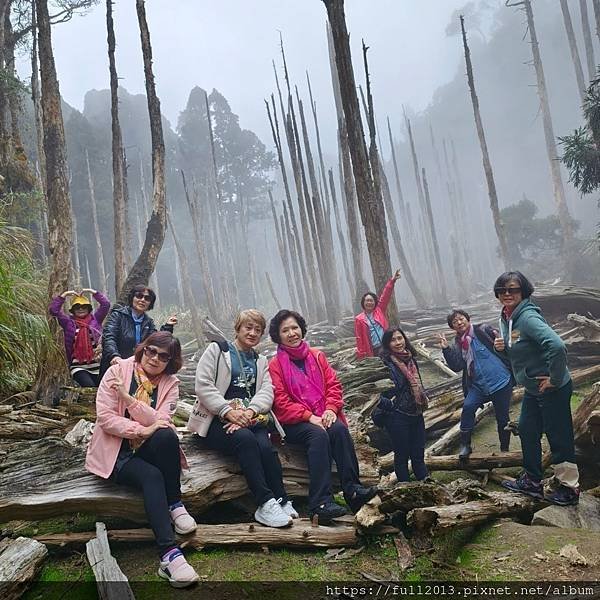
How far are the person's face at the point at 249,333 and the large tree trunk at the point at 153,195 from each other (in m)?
4.61

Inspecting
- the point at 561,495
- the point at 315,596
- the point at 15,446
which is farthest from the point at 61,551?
the point at 561,495

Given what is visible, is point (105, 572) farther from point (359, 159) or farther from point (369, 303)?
point (359, 159)

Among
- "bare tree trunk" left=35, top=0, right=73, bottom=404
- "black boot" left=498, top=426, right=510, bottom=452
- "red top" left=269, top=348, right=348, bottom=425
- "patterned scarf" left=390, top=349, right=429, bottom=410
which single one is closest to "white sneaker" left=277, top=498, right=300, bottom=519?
"red top" left=269, top=348, right=348, bottom=425

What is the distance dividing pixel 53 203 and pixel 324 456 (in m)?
5.26

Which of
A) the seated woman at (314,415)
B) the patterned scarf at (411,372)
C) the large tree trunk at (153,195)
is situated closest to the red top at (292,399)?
the seated woman at (314,415)

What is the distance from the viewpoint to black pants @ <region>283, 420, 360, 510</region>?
3.28 m

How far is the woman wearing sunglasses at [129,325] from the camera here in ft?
15.6

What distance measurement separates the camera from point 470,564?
280 centimetres

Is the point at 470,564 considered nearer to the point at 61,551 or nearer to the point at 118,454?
the point at 118,454

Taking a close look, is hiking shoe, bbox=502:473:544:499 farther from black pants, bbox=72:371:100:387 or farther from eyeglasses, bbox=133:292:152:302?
black pants, bbox=72:371:100:387

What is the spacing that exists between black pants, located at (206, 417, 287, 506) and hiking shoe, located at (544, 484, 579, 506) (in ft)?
7.00

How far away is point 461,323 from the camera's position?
4926 millimetres

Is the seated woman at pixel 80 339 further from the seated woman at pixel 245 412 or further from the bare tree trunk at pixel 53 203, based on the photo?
the seated woman at pixel 245 412

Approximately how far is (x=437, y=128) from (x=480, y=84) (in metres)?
8.31
